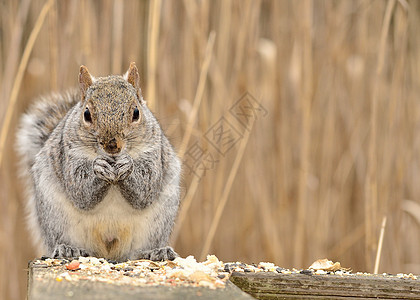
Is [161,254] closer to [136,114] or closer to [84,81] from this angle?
[136,114]

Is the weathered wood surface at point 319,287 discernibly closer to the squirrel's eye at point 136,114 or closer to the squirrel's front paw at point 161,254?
the squirrel's front paw at point 161,254

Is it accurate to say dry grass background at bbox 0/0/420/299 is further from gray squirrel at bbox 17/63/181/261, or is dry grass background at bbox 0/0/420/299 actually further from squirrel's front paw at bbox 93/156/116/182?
squirrel's front paw at bbox 93/156/116/182

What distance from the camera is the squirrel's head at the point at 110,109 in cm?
165

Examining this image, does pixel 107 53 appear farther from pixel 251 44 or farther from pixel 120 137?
pixel 120 137

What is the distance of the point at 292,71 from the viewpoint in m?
2.70

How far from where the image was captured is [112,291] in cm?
113

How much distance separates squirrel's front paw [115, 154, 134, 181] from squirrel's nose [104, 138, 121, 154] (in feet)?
0.25

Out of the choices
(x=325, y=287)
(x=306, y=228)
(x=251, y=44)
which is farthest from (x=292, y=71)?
(x=325, y=287)

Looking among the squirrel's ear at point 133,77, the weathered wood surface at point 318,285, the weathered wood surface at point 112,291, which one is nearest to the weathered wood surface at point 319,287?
the weathered wood surface at point 318,285

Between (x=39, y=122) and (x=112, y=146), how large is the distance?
0.73 metres

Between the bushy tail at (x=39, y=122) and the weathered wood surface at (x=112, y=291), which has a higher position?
the bushy tail at (x=39, y=122)

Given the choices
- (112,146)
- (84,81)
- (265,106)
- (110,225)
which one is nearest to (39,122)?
(84,81)

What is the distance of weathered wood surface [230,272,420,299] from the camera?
1.40 metres

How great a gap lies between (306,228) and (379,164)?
1.26 feet
